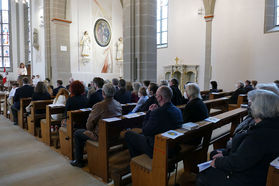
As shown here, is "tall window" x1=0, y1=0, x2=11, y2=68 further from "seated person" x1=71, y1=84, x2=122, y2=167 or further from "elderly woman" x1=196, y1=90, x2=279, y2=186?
"elderly woman" x1=196, y1=90, x2=279, y2=186

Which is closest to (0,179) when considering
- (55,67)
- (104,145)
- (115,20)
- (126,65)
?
(104,145)

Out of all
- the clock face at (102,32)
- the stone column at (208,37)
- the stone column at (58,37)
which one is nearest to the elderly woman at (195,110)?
the stone column at (208,37)

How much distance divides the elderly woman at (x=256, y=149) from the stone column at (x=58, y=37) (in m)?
10.9

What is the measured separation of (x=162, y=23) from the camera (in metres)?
15.0

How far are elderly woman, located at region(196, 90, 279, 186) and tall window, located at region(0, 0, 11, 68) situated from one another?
21.6 meters

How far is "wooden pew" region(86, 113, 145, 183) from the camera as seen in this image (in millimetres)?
3111

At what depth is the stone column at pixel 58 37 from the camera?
11094mm

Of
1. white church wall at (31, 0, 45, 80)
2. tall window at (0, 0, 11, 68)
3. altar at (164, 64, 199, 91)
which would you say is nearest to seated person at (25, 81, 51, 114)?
white church wall at (31, 0, 45, 80)

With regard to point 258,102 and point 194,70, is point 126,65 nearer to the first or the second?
point 194,70

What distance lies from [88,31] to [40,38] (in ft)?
9.59

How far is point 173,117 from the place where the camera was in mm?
2637

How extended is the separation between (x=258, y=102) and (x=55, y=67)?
11.1 m

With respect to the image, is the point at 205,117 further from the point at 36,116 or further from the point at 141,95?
the point at 36,116

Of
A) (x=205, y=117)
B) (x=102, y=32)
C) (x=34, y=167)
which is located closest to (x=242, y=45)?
(x=102, y=32)
